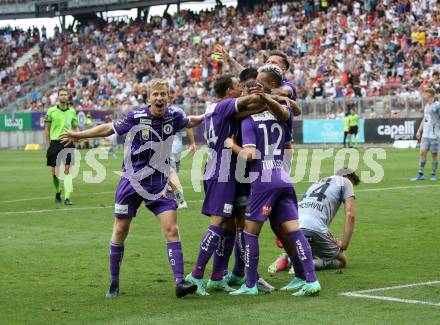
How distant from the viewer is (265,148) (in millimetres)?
8773

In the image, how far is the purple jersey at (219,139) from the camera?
9094 mm

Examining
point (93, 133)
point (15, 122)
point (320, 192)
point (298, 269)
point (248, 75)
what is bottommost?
point (15, 122)

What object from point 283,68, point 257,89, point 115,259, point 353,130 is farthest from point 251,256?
point 353,130

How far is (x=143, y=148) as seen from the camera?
29.9 feet

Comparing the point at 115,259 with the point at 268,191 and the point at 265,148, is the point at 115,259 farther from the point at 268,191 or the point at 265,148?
the point at 265,148

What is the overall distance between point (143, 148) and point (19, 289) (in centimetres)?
192

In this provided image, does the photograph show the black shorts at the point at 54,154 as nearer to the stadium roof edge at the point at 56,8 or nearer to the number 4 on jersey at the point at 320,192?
the number 4 on jersey at the point at 320,192

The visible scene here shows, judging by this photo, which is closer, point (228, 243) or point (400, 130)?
point (228, 243)

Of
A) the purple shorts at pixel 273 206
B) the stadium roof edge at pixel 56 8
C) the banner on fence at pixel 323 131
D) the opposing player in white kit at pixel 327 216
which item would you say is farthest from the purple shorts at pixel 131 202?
the stadium roof edge at pixel 56 8

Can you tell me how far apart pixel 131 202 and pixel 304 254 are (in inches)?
69.0

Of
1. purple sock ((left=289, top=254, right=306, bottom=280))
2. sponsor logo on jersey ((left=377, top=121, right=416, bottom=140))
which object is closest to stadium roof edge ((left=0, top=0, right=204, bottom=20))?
sponsor logo on jersey ((left=377, top=121, right=416, bottom=140))

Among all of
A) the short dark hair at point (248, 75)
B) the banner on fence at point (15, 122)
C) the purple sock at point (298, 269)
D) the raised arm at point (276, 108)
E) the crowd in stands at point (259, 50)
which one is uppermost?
the crowd in stands at point (259, 50)

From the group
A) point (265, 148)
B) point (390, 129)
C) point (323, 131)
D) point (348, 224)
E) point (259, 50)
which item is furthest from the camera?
point (259, 50)

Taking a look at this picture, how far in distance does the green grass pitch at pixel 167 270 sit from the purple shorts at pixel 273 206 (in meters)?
0.75
